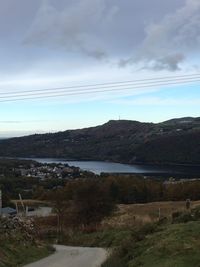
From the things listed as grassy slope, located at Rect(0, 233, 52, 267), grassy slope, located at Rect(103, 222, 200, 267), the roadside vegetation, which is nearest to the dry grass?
the roadside vegetation

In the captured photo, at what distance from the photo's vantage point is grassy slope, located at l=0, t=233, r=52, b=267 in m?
21.1

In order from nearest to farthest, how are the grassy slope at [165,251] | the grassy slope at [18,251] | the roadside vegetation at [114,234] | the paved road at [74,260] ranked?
the grassy slope at [165,251]
the roadside vegetation at [114,234]
the grassy slope at [18,251]
the paved road at [74,260]

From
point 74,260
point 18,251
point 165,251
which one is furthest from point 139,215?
point 165,251

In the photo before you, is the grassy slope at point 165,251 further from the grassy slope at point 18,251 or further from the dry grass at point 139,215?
the dry grass at point 139,215

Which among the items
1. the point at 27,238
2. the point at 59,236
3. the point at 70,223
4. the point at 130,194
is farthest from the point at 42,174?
the point at 27,238

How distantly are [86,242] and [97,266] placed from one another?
17090mm

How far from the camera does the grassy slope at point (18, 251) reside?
21.1 meters

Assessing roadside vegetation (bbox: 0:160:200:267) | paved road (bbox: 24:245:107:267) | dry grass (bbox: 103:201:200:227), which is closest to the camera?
roadside vegetation (bbox: 0:160:200:267)

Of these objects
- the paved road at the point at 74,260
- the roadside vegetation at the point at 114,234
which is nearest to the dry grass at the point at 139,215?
the roadside vegetation at the point at 114,234

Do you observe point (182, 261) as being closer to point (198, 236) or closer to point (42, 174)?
point (198, 236)

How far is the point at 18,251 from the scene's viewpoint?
78.2 feet

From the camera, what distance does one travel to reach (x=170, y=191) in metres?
112

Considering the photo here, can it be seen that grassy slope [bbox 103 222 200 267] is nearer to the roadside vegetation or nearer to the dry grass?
the roadside vegetation

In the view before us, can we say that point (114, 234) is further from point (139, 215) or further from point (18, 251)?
point (139, 215)
